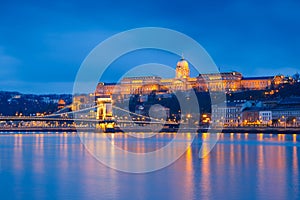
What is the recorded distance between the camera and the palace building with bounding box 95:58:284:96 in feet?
229

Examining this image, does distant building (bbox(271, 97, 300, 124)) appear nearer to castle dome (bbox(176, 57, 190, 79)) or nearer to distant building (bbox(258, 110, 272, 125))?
distant building (bbox(258, 110, 272, 125))

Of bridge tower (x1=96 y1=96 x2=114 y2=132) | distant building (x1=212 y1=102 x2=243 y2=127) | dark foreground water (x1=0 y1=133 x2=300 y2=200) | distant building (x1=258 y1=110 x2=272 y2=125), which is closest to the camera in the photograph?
dark foreground water (x1=0 y1=133 x2=300 y2=200)

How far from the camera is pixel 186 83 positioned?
74.8 m

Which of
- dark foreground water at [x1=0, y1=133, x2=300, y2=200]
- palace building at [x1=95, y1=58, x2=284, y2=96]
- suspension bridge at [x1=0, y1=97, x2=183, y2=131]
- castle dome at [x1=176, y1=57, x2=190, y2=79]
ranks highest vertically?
castle dome at [x1=176, y1=57, x2=190, y2=79]

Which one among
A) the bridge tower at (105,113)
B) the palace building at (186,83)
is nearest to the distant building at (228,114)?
the bridge tower at (105,113)

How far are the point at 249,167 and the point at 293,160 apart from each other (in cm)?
221

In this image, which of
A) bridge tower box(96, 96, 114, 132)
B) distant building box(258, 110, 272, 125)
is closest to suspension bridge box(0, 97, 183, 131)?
bridge tower box(96, 96, 114, 132)

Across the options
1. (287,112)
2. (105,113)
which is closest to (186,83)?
(287,112)

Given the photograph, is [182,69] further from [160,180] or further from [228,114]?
[160,180]

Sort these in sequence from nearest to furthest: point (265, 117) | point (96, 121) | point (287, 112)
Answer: point (96, 121) → point (287, 112) → point (265, 117)

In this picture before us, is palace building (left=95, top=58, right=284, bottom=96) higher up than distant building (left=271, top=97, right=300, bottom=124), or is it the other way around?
palace building (left=95, top=58, right=284, bottom=96)

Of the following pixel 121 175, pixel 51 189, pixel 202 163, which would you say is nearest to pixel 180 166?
pixel 202 163

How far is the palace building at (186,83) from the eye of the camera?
6994cm

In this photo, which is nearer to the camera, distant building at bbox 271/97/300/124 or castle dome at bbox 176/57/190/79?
distant building at bbox 271/97/300/124
